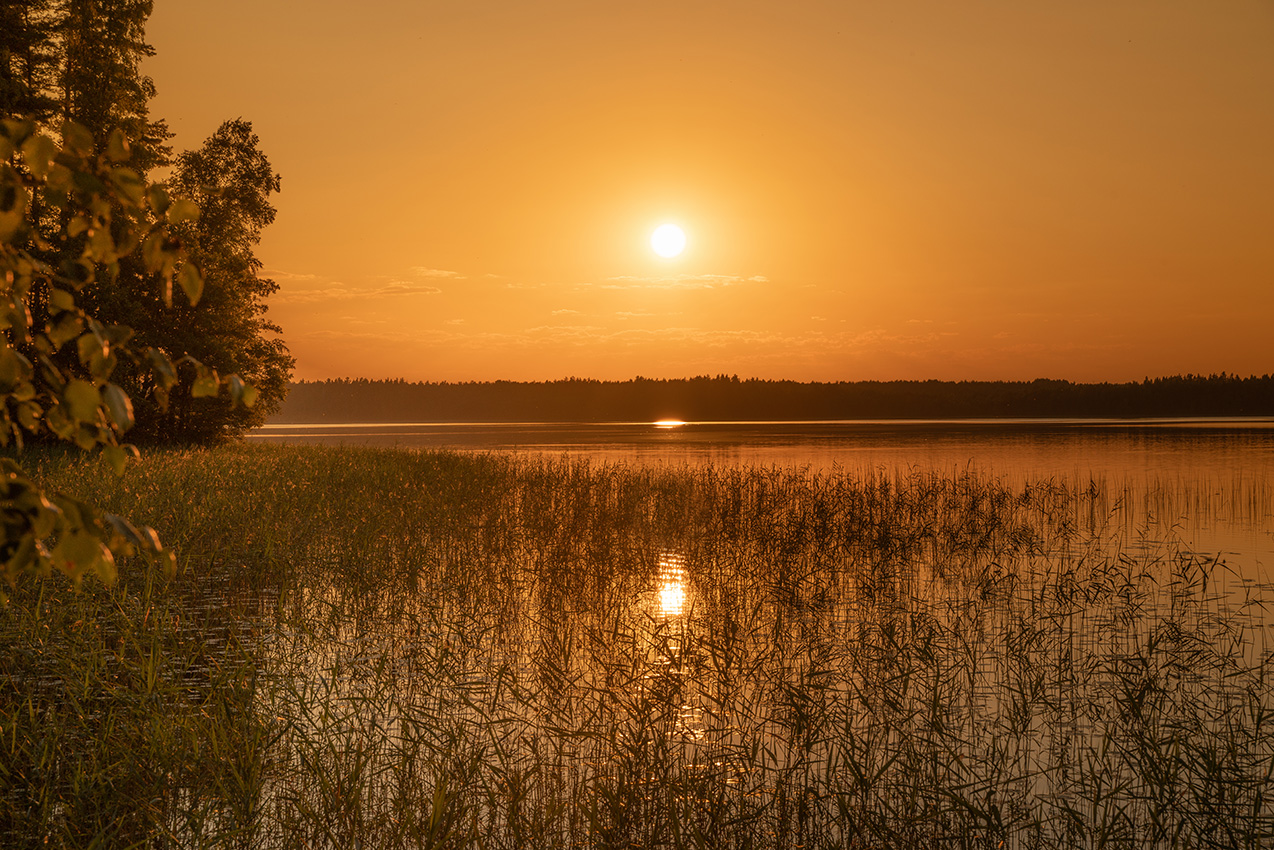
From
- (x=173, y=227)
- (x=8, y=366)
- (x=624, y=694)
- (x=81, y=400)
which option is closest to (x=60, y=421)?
(x=8, y=366)

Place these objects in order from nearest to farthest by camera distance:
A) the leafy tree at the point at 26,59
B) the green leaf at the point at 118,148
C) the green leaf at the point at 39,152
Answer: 1. the green leaf at the point at 39,152
2. the green leaf at the point at 118,148
3. the leafy tree at the point at 26,59

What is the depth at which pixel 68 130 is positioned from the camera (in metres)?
2.08

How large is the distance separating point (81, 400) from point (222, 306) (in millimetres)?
39585

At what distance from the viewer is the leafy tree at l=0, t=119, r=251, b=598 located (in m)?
1.91

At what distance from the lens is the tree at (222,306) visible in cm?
3572

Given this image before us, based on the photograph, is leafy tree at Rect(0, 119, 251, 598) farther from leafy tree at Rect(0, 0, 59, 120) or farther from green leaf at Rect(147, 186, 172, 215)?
leafy tree at Rect(0, 0, 59, 120)

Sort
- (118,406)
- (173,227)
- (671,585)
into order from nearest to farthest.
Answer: (118,406), (671,585), (173,227)

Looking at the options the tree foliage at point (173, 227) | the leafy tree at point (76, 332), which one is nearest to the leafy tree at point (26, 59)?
the tree foliage at point (173, 227)

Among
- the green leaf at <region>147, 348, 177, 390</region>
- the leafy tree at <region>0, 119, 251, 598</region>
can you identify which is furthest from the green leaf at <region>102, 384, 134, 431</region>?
the green leaf at <region>147, 348, 177, 390</region>

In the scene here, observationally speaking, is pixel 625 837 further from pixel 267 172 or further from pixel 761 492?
pixel 267 172

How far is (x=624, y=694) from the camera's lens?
22.9 ft

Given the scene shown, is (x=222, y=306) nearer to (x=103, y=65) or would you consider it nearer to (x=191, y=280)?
(x=103, y=65)

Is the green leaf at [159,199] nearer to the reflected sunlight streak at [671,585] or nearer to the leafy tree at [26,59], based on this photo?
the reflected sunlight streak at [671,585]

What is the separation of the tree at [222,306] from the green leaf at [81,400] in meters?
36.9
